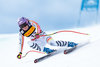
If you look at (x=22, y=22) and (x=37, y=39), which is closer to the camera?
(x=22, y=22)

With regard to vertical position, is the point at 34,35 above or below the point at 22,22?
below

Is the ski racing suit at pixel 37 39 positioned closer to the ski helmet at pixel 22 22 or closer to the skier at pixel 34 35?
the skier at pixel 34 35

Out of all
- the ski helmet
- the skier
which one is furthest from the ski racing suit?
the ski helmet

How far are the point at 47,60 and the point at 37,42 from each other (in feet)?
1.25

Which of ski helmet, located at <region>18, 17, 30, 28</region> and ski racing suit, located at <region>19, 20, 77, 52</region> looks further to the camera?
ski racing suit, located at <region>19, 20, 77, 52</region>

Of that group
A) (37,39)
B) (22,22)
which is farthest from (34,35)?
(22,22)

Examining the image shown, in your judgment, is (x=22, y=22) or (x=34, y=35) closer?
(x=22, y=22)

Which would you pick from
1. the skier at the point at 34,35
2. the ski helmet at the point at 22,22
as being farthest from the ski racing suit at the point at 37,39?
the ski helmet at the point at 22,22

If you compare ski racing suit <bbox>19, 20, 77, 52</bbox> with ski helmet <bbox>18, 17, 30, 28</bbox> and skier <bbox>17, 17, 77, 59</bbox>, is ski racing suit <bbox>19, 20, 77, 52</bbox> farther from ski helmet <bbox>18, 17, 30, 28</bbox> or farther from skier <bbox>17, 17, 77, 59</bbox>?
ski helmet <bbox>18, 17, 30, 28</bbox>

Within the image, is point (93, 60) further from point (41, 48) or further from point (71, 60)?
point (41, 48)

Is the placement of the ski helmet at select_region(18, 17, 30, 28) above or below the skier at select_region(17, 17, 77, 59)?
above

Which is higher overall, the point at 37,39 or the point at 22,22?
the point at 22,22

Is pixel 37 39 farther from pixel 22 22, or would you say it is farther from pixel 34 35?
pixel 22 22

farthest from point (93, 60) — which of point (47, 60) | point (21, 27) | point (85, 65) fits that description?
point (21, 27)
